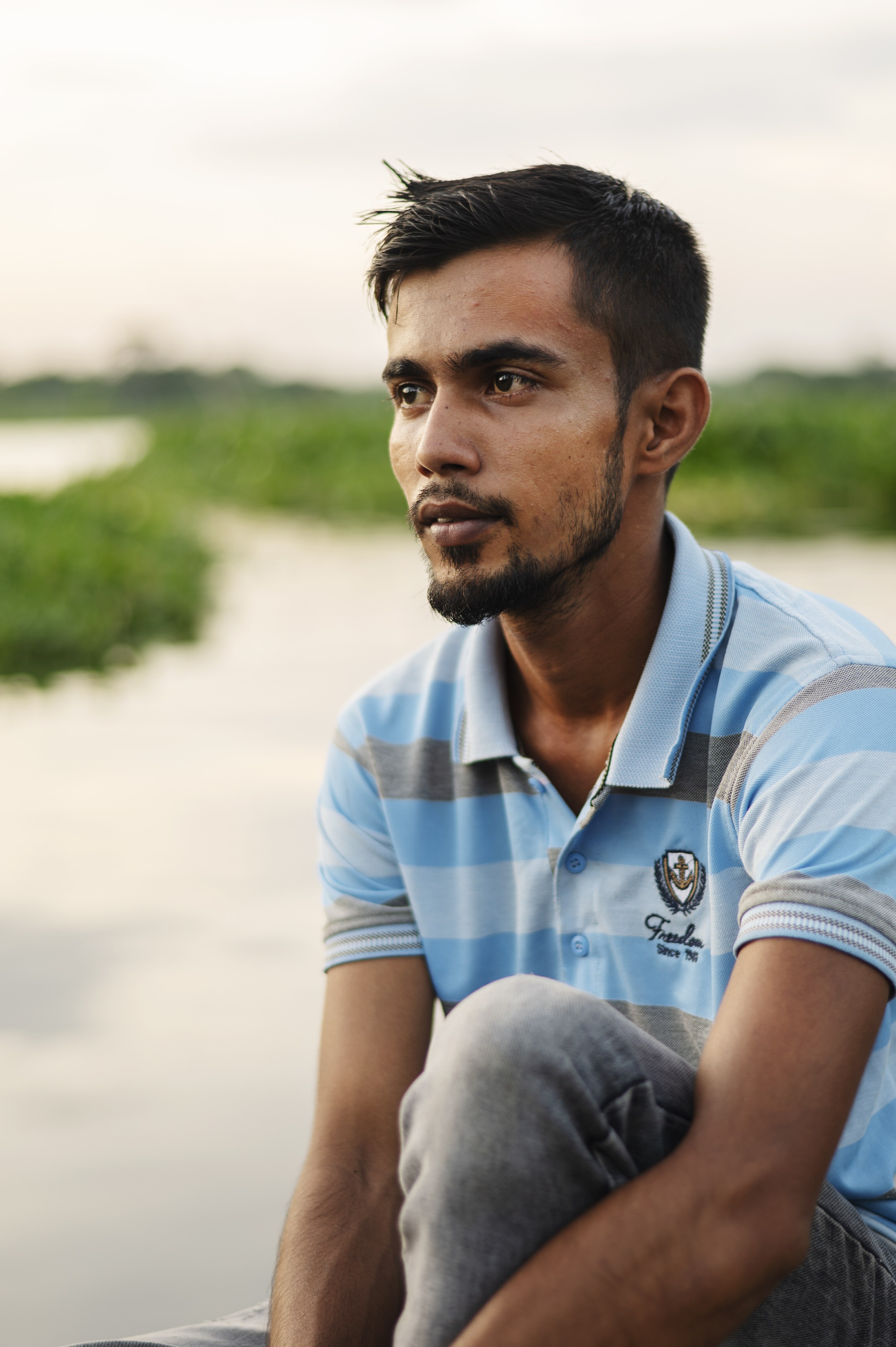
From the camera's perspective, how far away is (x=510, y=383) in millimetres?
1626

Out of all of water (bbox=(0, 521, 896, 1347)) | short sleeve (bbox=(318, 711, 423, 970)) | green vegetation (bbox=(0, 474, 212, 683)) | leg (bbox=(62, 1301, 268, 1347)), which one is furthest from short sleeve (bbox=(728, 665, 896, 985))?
green vegetation (bbox=(0, 474, 212, 683))

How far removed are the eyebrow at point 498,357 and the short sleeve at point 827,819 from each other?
48cm

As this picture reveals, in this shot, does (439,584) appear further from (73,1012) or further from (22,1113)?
(73,1012)

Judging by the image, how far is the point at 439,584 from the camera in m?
1.64

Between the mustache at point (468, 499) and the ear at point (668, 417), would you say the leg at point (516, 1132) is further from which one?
the ear at point (668, 417)

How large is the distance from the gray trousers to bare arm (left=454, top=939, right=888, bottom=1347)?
20 millimetres


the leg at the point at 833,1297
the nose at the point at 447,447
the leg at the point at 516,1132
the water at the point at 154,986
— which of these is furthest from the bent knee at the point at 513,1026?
the water at the point at 154,986

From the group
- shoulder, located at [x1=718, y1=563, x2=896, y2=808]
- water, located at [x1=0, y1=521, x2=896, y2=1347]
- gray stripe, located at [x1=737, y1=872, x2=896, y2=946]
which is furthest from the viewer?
water, located at [x1=0, y1=521, x2=896, y2=1347]

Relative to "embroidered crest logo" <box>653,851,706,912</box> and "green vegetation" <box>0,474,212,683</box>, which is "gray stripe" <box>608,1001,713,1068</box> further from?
"green vegetation" <box>0,474,212,683</box>

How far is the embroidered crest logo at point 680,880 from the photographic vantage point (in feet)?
5.05

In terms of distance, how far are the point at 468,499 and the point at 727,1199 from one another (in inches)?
30.4

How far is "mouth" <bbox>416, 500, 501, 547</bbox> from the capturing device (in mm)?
1603

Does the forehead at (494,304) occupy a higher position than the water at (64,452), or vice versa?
the water at (64,452)

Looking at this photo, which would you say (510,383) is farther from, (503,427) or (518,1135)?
(518,1135)
